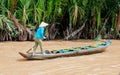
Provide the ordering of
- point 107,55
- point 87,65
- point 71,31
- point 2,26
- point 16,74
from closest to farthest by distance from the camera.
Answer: point 16,74, point 87,65, point 107,55, point 2,26, point 71,31

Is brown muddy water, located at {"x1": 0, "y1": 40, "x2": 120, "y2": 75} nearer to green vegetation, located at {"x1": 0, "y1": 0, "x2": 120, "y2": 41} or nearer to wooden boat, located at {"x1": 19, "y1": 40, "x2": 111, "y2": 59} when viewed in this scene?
wooden boat, located at {"x1": 19, "y1": 40, "x2": 111, "y2": 59}

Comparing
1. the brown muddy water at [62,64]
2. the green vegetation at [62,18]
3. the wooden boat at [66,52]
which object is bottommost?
the brown muddy water at [62,64]

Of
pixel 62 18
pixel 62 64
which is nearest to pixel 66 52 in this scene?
pixel 62 64

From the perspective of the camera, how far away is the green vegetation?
635 inches

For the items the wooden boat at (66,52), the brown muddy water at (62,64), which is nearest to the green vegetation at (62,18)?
the brown muddy water at (62,64)

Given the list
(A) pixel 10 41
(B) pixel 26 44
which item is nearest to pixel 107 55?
(B) pixel 26 44

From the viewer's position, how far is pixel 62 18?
18062 mm

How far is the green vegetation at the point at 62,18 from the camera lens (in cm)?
1612

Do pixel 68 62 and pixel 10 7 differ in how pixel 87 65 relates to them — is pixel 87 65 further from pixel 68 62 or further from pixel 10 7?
pixel 10 7

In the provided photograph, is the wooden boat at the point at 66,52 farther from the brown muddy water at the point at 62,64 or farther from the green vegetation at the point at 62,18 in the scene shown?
the green vegetation at the point at 62,18

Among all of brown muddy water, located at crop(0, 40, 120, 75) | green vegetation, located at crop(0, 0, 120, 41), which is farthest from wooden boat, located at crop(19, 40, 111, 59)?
green vegetation, located at crop(0, 0, 120, 41)

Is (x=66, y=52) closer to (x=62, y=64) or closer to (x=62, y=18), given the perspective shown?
(x=62, y=64)

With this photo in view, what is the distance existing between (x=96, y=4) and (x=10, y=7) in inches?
150

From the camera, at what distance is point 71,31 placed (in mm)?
17578
